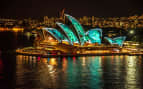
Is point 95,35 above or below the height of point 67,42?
above

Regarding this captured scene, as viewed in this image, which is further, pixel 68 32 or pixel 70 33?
pixel 70 33

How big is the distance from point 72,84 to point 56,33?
27035mm

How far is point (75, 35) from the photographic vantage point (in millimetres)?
39688

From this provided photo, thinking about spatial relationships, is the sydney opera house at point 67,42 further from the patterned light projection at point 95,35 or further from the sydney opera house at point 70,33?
the patterned light projection at point 95,35

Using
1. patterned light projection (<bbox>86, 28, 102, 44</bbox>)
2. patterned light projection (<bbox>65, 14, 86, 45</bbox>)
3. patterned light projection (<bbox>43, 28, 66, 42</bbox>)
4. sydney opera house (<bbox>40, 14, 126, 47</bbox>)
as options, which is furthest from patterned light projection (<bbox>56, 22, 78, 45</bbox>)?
patterned light projection (<bbox>86, 28, 102, 44</bbox>)

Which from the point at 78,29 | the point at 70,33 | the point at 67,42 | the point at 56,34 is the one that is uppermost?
the point at 78,29

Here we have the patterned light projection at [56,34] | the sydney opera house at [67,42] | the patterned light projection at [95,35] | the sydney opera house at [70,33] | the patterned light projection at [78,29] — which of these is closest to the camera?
the sydney opera house at [67,42]

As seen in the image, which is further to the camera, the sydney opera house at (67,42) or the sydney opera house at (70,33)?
the sydney opera house at (70,33)

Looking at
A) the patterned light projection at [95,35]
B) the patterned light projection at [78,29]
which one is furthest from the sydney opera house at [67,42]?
the patterned light projection at [95,35]

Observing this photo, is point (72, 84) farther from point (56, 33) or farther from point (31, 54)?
point (56, 33)

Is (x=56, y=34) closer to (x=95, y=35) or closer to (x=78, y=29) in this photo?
(x=78, y=29)

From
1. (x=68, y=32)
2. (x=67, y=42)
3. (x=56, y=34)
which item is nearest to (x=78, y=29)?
(x=68, y=32)

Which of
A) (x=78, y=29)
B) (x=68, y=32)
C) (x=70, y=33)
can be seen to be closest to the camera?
(x=68, y=32)

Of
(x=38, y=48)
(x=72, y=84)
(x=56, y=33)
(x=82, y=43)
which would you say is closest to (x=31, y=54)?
(x=38, y=48)
